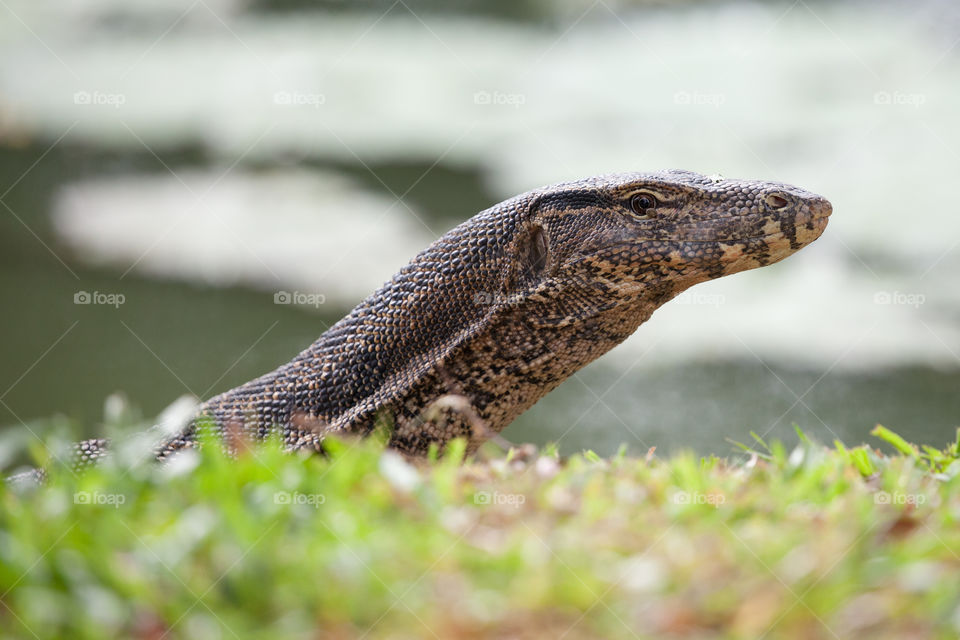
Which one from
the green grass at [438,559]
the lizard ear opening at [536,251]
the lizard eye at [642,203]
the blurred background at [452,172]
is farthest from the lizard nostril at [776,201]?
the blurred background at [452,172]

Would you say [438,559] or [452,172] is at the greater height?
[452,172]

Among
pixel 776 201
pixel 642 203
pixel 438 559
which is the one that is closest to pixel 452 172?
pixel 642 203

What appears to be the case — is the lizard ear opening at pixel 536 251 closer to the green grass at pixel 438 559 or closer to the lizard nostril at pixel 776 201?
the lizard nostril at pixel 776 201

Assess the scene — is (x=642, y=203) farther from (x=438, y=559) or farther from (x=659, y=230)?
(x=438, y=559)

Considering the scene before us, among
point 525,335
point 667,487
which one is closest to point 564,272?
point 525,335

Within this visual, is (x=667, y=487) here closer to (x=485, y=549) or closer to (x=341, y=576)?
(x=485, y=549)

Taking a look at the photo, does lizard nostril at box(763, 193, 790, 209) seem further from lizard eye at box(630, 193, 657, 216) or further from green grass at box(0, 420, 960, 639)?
green grass at box(0, 420, 960, 639)
